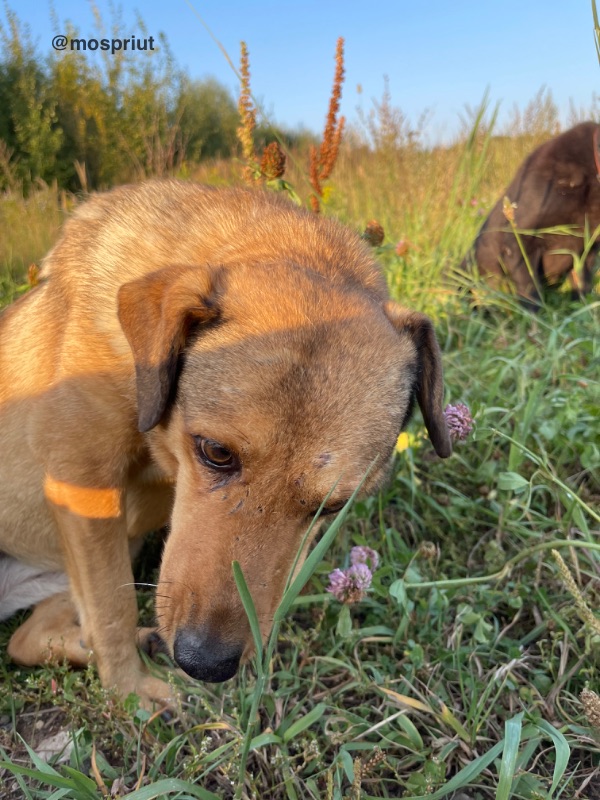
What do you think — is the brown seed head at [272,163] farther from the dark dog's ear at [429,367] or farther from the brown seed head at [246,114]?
the dark dog's ear at [429,367]

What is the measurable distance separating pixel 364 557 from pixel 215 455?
92cm

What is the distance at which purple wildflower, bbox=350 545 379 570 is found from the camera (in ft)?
7.72

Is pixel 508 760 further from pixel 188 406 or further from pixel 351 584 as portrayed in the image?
pixel 188 406

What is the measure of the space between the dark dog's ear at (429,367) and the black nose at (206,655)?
3.45ft

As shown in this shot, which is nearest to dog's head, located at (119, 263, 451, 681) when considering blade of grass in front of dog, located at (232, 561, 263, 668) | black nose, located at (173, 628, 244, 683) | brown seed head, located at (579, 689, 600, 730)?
black nose, located at (173, 628, 244, 683)

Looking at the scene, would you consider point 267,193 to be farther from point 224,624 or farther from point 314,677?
point 314,677

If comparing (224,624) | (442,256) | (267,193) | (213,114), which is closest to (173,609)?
(224,624)

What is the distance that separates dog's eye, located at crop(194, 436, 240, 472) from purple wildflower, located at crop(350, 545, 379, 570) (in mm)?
856

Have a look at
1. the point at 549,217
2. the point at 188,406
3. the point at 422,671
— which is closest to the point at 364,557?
the point at 422,671

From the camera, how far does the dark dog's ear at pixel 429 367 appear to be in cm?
217

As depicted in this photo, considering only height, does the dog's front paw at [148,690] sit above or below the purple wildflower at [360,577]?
below

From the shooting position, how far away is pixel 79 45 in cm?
606

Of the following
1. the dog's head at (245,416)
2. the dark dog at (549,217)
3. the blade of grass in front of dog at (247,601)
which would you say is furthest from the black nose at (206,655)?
the dark dog at (549,217)

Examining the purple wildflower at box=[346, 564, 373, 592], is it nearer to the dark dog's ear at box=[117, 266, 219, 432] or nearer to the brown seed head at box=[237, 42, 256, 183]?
the dark dog's ear at box=[117, 266, 219, 432]
